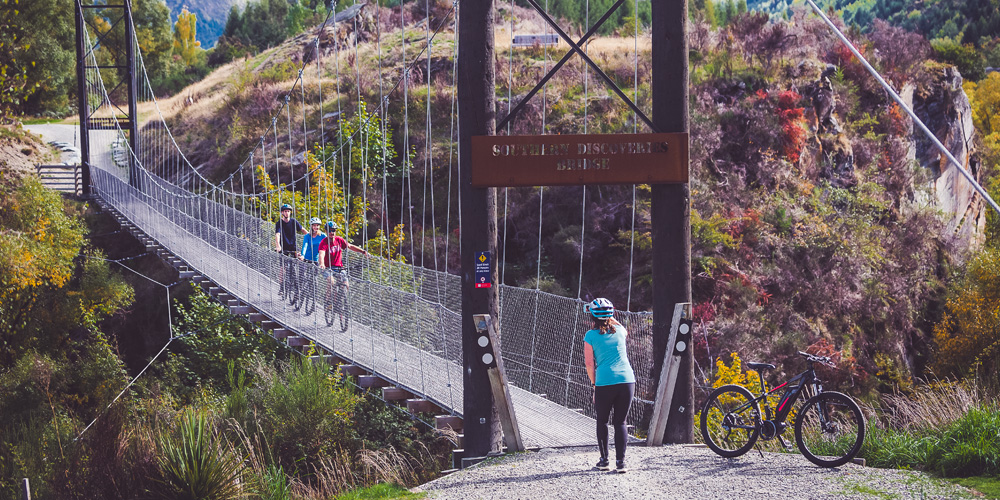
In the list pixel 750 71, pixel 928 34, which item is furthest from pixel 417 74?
pixel 928 34

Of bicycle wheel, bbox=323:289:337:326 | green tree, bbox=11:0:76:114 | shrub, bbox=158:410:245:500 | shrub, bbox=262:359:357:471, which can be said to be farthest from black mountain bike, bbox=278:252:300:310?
green tree, bbox=11:0:76:114

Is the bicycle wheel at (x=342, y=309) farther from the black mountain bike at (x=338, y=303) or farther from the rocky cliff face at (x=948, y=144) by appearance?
the rocky cliff face at (x=948, y=144)

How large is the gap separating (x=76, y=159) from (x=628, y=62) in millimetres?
18424

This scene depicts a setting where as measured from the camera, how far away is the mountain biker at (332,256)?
933 centimetres

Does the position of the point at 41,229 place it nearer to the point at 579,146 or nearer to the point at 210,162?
the point at 210,162

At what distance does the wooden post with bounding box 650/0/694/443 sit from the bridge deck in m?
0.99

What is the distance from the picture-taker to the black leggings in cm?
520

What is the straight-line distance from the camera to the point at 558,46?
26.5 metres

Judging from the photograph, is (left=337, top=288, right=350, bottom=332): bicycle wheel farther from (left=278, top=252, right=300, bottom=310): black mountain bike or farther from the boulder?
the boulder

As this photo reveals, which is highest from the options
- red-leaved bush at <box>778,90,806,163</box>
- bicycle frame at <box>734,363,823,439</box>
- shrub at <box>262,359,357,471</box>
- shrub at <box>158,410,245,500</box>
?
red-leaved bush at <box>778,90,806,163</box>

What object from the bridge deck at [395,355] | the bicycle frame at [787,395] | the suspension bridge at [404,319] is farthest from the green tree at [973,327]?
the bicycle frame at [787,395]

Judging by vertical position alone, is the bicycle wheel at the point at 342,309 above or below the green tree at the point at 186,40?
below

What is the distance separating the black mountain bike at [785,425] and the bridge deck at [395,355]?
961 mm

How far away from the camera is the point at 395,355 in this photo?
26.6 feet
